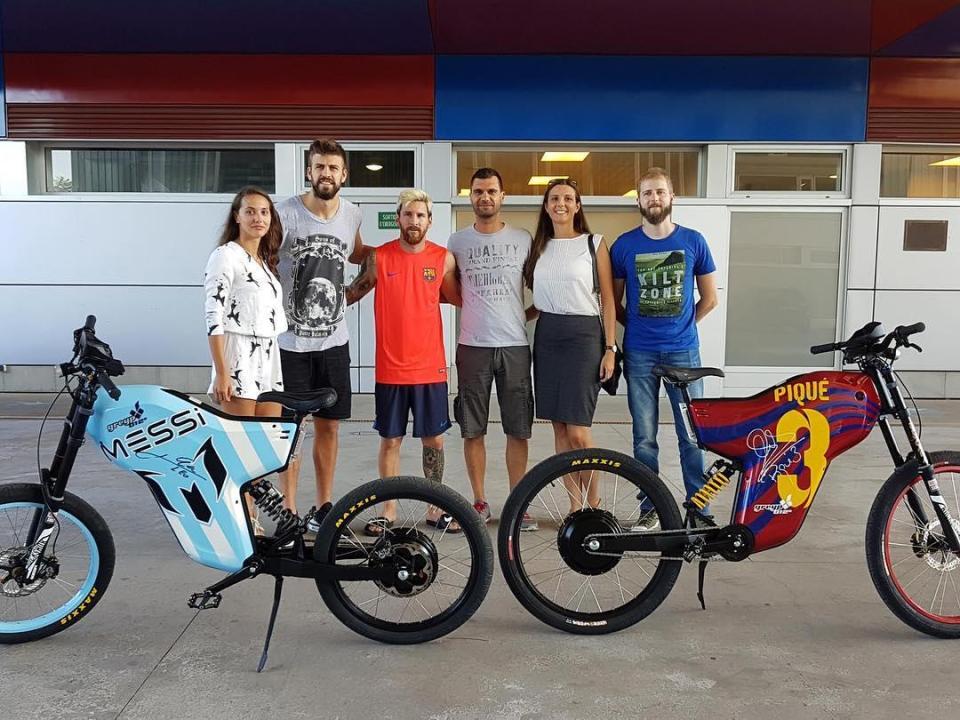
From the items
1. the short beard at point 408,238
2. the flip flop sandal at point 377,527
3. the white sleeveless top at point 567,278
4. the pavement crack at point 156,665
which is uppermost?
the short beard at point 408,238

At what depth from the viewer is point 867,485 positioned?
Answer: 5.26 m

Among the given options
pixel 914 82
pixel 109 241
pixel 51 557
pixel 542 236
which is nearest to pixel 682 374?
pixel 542 236

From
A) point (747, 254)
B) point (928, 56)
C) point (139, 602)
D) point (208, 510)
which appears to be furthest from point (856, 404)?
point (928, 56)

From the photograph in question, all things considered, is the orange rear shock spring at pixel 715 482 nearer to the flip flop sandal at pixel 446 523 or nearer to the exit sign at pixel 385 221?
the flip flop sandal at pixel 446 523

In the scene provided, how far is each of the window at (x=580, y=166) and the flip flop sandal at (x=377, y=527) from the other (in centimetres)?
634

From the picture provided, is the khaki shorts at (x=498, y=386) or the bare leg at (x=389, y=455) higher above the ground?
the khaki shorts at (x=498, y=386)

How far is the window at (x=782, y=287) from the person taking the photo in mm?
8836

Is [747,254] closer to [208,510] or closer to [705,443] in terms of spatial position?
[705,443]

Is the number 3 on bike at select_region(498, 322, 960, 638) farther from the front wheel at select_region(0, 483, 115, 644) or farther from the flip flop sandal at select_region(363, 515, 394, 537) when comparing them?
the front wheel at select_region(0, 483, 115, 644)

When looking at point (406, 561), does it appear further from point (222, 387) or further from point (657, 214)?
point (657, 214)

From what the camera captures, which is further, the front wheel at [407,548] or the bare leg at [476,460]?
the bare leg at [476,460]

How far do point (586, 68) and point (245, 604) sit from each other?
7.03 metres

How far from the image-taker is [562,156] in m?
8.73

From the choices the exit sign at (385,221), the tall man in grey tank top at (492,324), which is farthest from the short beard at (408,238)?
the exit sign at (385,221)
